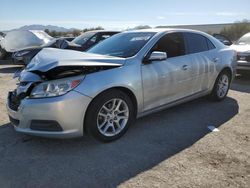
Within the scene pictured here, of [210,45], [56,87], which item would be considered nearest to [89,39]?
[210,45]

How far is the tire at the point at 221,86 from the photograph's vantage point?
596 centimetres

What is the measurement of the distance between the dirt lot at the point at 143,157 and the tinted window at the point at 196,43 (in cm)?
129

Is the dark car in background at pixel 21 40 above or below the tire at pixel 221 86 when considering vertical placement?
above

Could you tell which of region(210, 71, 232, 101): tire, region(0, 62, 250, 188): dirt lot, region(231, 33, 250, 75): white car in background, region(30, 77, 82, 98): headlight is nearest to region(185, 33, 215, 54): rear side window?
region(210, 71, 232, 101): tire

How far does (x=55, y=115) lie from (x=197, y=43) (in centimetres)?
316

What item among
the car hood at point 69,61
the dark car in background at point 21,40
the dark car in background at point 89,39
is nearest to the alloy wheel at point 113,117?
the car hood at point 69,61

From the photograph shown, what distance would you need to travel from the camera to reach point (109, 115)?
409 cm

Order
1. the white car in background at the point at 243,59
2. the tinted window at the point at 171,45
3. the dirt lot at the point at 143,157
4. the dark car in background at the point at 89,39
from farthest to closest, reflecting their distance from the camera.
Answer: the dark car in background at the point at 89,39 < the white car in background at the point at 243,59 < the tinted window at the point at 171,45 < the dirt lot at the point at 143,157

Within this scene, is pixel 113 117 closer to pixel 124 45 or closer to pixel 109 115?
pixel 109 115

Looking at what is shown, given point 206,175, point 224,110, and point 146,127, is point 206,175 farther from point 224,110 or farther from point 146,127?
point 224,110

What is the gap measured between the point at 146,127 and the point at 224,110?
1.78 metres

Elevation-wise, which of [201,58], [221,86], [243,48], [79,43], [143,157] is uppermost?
[79,43]

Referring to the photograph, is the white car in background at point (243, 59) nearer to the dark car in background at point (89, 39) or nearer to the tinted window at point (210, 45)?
the tinted window at point (210, 45)

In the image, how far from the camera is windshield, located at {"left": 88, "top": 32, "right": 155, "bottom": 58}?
459 cm
